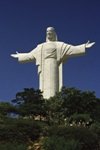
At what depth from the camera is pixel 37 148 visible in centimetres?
2039

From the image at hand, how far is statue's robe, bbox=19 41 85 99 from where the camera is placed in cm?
3594

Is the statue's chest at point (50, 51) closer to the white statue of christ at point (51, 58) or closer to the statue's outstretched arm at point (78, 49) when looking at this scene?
the white statue of christ at point (51, 58)

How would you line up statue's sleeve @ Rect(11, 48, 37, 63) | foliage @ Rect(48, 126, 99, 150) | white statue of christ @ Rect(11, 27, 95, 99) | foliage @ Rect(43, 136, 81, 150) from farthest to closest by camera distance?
statue's sleeve @ Rect(11, 48, 37, 63)
white statue of christ @ Rect(11, 27, 95, 99)
foliage @ Rect(48, 126, 99, 150)
foliage @ Rect(43, 136, 81, 150)

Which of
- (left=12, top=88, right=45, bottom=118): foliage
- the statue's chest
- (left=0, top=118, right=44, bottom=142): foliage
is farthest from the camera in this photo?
the statue's chest

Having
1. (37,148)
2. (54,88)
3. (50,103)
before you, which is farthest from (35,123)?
(54,88)

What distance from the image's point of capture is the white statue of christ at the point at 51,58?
35.9 meters

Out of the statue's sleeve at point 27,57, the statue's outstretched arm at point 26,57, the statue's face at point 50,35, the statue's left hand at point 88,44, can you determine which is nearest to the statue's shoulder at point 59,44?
the statue's face at point 50,35

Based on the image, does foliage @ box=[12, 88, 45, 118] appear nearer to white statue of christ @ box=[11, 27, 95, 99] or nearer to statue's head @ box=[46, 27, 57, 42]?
white statue of christ @ box=[11, 27, 95, 99]

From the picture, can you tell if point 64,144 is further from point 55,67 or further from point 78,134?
point 55,67

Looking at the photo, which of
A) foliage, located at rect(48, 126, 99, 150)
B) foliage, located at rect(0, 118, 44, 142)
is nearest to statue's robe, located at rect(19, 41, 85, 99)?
foliage, located at rect(0, 118, 44, 142)

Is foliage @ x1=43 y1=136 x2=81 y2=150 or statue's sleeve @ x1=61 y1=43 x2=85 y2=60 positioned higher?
statue's sleeve @ x1=61 y1=43 x2=85 y2=60

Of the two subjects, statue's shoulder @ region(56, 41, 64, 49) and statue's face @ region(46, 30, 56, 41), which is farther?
statue's face @ region(46, 30, 56, 41)

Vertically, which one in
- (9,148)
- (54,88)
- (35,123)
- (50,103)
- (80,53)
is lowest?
(9,148)

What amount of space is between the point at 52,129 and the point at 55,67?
14.8m
